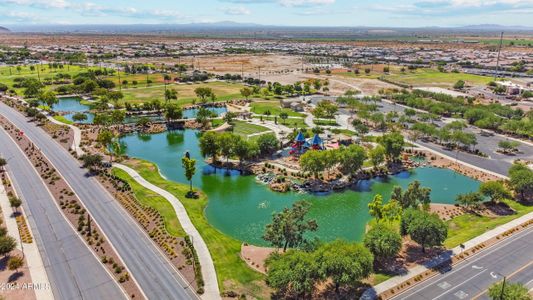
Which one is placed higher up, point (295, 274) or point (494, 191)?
point (295, 274)

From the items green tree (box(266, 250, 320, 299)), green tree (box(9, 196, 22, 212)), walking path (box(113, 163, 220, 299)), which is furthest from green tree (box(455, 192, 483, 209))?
green tree (box(9, 196, 22, 212))

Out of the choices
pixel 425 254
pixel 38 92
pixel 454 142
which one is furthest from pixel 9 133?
pixel 454 142

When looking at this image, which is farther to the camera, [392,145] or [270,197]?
[392,145]

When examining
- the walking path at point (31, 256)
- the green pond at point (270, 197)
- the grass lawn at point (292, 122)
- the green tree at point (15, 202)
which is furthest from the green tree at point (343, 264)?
the grass lawn at point (292, 122)

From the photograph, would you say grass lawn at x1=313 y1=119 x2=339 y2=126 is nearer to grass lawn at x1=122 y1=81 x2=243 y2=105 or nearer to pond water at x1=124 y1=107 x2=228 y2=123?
pond water at x1=124 y1=107 x2=228 y2=123

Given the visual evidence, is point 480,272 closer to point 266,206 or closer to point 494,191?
point 494,191

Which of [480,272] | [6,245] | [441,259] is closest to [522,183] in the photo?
[480,272]

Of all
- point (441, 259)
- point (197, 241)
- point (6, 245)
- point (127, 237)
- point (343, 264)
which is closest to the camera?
point (343, 264)
